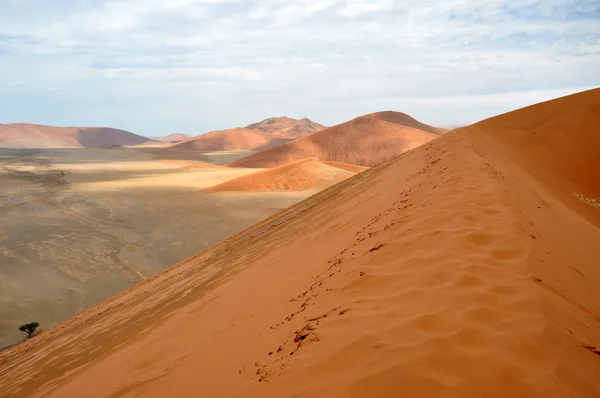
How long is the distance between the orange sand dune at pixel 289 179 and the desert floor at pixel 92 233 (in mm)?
2284

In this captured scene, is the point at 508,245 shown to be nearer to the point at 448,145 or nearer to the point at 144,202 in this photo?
the point at 448,145

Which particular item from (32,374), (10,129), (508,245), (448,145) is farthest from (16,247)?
(10,129)

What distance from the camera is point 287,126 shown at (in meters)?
174

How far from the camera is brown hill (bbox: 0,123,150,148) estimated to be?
155 meters

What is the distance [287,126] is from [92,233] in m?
157

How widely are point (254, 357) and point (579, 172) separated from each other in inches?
405

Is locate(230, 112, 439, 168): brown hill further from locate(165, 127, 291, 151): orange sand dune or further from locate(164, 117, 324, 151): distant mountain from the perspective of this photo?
locate(165, 127, 291, 151): orange sand dune

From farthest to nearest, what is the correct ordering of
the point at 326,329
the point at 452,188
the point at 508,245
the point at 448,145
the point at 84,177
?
the point at 84,177 < the point at 448,145 < the point at 452,188 < the point at 508,245 < the point at 326,329

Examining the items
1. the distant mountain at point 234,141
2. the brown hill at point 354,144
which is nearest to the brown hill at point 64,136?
the distant mountain at point 234,141

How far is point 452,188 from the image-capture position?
575cm

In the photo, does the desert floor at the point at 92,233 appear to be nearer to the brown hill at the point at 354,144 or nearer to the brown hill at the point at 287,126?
the brown hill at the point at 354,144

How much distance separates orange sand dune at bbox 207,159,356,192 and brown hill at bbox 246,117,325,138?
10472 cm

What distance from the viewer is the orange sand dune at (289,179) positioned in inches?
1321

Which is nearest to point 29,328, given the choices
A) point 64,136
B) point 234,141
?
point 234,141
